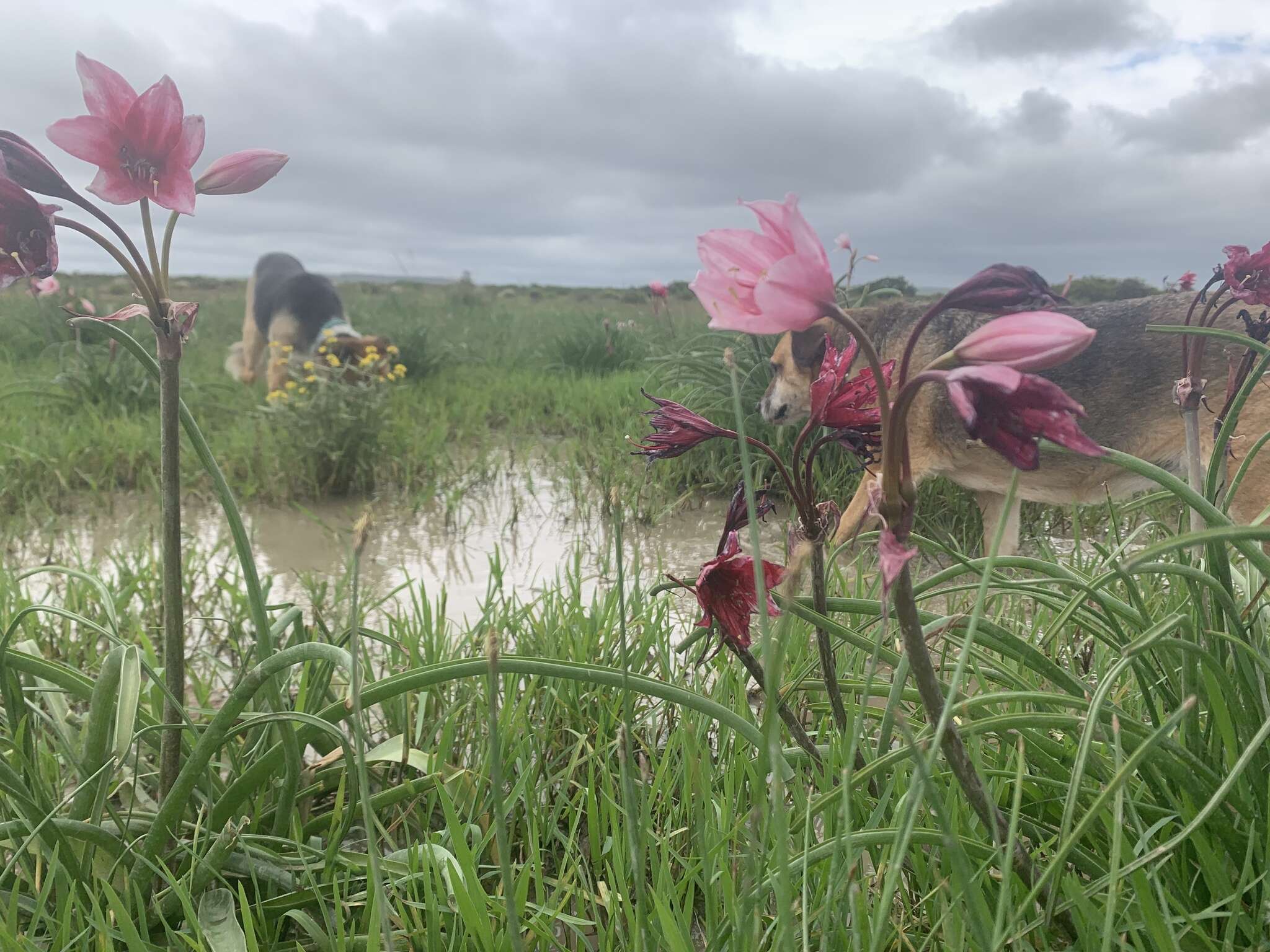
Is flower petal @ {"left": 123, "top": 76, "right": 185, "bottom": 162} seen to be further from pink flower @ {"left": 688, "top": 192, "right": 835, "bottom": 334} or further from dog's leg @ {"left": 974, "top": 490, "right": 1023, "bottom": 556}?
dog's leg @ {"left": 974, "top": 490, "right": 1023, "bottom": 556}

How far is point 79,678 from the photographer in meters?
1.35

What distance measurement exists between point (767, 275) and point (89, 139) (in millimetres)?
852

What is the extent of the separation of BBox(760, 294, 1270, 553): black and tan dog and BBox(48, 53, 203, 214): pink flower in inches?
102

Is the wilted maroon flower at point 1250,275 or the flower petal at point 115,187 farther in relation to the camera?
the wilted maroon flower at point 1250,275

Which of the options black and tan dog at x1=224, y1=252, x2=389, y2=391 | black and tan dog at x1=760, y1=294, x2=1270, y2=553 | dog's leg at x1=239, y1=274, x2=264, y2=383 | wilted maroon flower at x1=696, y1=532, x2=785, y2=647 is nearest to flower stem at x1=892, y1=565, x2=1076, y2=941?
wilted maroon flower at x1=696, y1=532, x2=785, y2=647

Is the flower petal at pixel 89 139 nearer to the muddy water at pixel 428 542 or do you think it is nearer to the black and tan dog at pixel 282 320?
the muddy water at pixel 428 542

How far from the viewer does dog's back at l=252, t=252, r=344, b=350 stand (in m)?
9.24

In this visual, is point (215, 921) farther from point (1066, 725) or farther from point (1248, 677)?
point (1248, 677)

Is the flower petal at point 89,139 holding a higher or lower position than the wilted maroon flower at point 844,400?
higher

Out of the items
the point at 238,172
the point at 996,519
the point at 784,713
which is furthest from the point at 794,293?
the point at 996,519

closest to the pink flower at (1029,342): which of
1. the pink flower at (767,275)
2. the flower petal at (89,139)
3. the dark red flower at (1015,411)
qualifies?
the dark red flower at (1015,411)

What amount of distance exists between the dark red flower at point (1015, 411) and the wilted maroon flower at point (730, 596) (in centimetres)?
42

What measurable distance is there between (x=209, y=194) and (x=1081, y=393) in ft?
11.7

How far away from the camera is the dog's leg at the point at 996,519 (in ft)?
11.8
